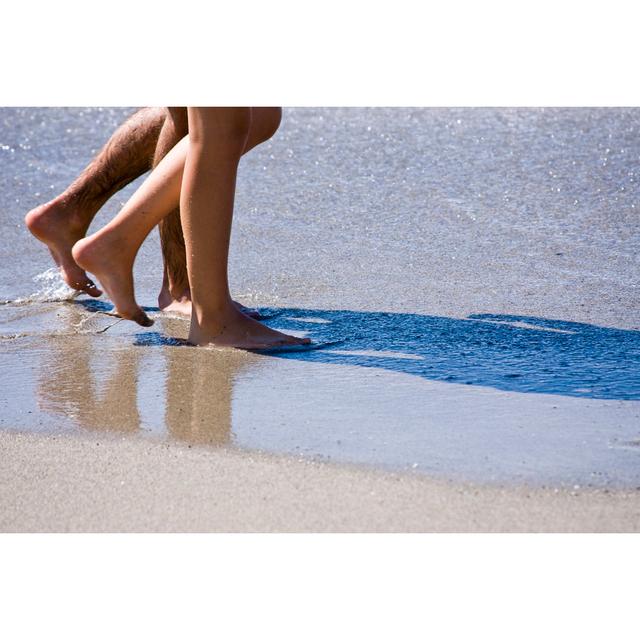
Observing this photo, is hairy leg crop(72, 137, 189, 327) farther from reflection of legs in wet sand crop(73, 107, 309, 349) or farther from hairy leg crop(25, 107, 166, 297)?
hairy leg crop(25, 107, 166, 297)

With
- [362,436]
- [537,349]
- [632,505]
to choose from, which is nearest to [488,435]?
[362,436]

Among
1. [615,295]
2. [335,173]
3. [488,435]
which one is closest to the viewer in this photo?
[488,435]

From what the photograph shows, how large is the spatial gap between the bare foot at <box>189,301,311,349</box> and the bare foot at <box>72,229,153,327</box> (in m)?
0.19

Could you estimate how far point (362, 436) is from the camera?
8.46 feet

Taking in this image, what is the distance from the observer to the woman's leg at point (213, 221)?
3.16 metres

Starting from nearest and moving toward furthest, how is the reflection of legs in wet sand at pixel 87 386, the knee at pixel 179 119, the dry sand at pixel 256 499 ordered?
the dry sand at pixel 256 499 < the reflection of legs in wet sand at pixel 87 386 < the knee at pixel 179 119

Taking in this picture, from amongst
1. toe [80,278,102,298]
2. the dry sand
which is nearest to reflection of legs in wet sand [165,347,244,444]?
the dry sand

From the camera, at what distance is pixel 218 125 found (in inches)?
124

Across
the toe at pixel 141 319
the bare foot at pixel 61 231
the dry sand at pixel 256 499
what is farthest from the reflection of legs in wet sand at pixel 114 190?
the dry sand at pixel 256 499

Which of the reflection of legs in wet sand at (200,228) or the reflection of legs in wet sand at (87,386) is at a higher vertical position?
the reflection of legs in wet sand at (200,228)

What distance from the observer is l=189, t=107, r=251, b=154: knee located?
3.13m

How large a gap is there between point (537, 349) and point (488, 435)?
704 mm

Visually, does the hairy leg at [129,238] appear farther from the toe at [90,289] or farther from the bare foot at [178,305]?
the toe at [90,289]

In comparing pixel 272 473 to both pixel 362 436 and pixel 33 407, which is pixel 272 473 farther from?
pixel 33 407
